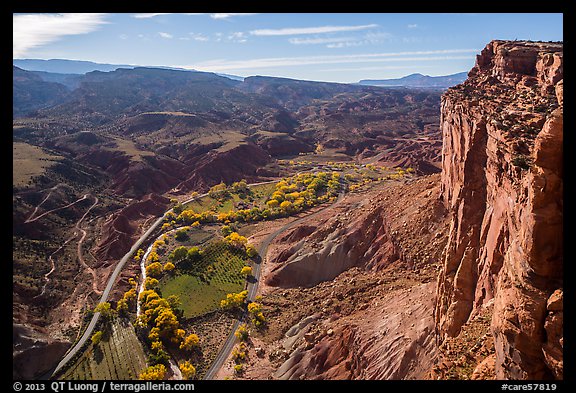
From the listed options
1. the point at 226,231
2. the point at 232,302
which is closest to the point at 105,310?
the point at 232,302

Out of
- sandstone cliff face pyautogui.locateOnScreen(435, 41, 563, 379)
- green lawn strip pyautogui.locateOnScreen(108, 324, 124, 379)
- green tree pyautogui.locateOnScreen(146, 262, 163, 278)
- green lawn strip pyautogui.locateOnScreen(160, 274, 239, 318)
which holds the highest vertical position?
sandstone cliff face pyautogui.locateOnScreen(435, 41, 563, 379)

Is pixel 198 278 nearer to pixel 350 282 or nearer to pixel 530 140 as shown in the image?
pixel 350 282

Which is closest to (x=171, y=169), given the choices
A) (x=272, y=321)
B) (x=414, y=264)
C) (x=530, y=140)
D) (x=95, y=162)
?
(x=95, y=162)

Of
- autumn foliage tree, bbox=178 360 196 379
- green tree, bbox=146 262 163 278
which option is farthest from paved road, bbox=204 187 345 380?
green tree, bbox=146 262 163 278

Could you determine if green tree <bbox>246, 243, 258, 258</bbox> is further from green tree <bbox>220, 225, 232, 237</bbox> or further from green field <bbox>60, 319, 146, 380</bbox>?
green field <bbox>60, 319, 146, 380</bbox>

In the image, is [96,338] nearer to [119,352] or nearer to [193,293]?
[119,352]

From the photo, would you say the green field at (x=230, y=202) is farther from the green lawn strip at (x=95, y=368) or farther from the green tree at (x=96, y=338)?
the green lawn strip at (x=95, y=368)
